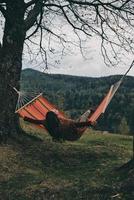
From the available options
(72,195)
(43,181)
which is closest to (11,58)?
(43,181)

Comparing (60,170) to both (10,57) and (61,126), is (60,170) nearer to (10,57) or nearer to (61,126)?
(61,126)

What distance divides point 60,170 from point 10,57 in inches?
170

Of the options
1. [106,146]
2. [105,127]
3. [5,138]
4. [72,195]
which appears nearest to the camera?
[72,195]

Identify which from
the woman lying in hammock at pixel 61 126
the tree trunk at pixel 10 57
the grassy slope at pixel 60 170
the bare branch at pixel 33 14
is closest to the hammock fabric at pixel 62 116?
the woman lying in hammock at pixel 61 126

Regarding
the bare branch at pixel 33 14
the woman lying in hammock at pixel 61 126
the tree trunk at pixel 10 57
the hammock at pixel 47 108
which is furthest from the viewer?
the bare branch at pixel 33 14

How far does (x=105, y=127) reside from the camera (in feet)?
404

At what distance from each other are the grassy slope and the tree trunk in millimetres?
927

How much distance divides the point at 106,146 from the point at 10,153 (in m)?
3.92

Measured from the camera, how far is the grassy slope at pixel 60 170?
1038 cm

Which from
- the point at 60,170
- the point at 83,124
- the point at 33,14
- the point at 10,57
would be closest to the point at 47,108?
the point at 10,57

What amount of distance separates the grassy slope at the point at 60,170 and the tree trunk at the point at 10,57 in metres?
0.93

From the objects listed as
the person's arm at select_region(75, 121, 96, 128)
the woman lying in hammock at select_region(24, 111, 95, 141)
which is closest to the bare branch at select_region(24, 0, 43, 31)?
the woman lying in hammock at select_region(24, 111, 95, 141)

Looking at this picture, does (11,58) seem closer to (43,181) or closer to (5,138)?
(5,138)

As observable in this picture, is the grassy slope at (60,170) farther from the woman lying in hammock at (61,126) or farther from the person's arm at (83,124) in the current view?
the person's arm at (83,124)
